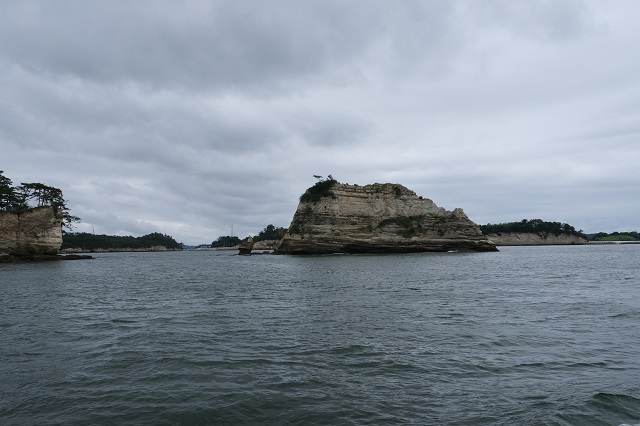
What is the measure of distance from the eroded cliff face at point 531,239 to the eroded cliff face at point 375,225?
11877 centimetres

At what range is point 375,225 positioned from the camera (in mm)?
83625

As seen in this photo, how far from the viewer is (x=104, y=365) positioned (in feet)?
34.7

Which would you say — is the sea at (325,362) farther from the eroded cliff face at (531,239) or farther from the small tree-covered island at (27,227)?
the eroded cliff face at (531,239)

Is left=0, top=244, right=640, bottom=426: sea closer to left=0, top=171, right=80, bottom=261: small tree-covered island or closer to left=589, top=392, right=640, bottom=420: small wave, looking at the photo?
left=589, top=392, right=640, bottom=420: small wave

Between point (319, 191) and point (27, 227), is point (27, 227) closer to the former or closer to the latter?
point (27, 227)

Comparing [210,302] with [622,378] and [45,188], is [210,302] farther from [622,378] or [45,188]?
[45,188]

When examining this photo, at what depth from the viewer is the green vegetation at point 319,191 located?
83875mm

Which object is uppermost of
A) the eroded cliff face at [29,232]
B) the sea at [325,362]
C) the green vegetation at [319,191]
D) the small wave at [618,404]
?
the green vegetation at [319,191]

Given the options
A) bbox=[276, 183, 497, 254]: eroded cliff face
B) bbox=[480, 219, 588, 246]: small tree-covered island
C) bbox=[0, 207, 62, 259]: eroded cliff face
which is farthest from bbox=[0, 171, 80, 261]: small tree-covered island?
bbox=[480, 219, 588, 246]: small tree-covered island

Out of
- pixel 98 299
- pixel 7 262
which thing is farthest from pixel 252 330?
pixel 7 262

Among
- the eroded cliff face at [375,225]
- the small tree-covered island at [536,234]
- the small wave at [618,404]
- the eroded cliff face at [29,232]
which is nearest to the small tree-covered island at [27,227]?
the eroded cliff face at [29,232]

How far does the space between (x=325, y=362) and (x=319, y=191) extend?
75849 millimetres

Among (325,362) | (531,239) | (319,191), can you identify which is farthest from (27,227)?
(531,239)

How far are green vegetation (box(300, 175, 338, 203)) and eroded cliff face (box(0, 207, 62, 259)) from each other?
144 feet
